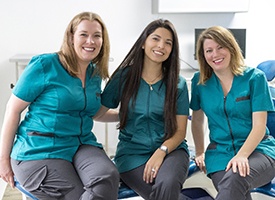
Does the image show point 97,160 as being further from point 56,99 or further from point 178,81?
point 178,81

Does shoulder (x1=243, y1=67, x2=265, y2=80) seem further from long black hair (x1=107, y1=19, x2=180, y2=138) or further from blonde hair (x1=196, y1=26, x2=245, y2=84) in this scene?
long black hair (x1=107, y1=19, x2=180, y2=138)

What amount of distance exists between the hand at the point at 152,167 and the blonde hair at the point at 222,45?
44cm

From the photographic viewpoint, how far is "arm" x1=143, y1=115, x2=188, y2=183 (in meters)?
1.81

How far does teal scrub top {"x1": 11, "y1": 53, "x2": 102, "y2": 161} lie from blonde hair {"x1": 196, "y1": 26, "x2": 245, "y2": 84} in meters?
0.60

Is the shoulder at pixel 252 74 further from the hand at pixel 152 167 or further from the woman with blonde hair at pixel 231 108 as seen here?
the hand at pixel 152 167

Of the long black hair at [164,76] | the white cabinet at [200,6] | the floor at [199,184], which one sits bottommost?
the floor at [199,184]

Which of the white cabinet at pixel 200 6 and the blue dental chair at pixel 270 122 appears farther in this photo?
the white cabinet at pixel 200 6

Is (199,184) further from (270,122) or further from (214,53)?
(214,53)

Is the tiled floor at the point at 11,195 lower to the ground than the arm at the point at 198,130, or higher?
lower

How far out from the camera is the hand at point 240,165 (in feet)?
5.76

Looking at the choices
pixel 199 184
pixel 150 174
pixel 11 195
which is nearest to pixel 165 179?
pixel 150 174

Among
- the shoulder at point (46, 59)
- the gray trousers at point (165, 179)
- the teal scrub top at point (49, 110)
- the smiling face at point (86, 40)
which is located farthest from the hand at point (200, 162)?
the shoulder at point (46, 59)

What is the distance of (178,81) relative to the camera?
6.56ft

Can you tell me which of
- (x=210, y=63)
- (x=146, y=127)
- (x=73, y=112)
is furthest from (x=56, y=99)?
(x=210, y=63)
